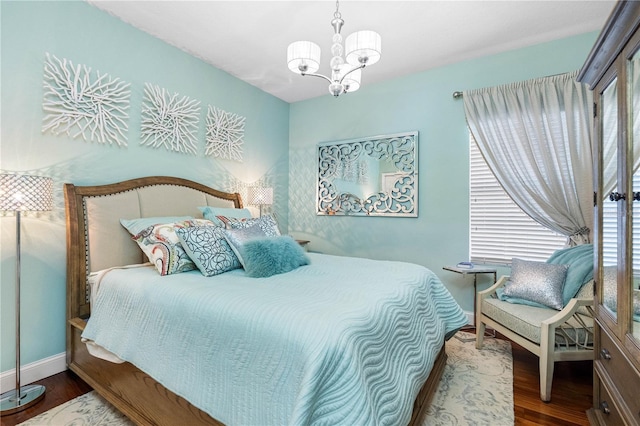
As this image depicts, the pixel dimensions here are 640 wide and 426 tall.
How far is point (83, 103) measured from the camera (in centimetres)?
229

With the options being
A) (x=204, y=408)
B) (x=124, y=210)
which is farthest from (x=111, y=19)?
(x=204, y=408)

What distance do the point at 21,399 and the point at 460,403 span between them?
264cm

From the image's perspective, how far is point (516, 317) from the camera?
2.16 metres

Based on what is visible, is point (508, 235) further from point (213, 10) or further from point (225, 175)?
point (213, 10)

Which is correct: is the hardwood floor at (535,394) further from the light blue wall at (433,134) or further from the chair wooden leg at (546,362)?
the light blue wall at (433,134)

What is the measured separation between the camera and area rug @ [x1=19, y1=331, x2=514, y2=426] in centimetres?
168

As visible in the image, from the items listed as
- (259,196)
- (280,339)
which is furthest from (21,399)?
(259,196)

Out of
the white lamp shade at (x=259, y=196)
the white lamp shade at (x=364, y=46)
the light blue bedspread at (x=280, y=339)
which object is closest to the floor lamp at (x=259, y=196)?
the white lamp shade at (x=259, y=196)

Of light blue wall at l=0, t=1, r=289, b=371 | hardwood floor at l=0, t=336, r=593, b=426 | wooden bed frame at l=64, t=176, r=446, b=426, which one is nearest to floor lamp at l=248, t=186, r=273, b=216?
wooden bed frame at l=64, t=176, r=446, b=426

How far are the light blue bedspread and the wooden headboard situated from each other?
1.23 ft

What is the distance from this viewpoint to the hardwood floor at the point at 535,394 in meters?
1.71

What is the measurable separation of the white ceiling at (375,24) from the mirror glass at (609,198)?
4.48 ft

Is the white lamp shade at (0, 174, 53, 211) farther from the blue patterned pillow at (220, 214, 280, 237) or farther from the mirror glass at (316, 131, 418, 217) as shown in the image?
the mirror glass at (316, 131, 418, 217)

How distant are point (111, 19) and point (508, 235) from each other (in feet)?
13.1
